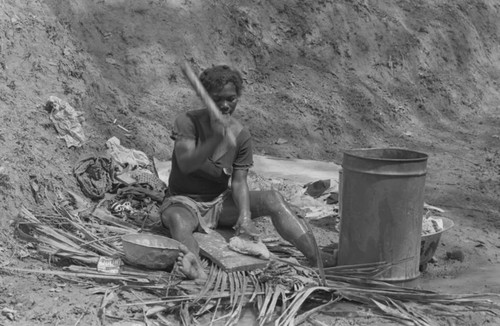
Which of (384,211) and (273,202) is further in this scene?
(273,202)

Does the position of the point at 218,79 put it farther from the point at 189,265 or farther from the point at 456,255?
the point at 456,255

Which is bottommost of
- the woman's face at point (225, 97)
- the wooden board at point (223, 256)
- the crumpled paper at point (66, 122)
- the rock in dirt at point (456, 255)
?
the rock in dirt at point (456, 255)

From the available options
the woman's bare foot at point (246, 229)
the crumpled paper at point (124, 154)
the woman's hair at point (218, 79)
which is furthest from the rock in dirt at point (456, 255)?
the crumpled paper at point (124, 154)

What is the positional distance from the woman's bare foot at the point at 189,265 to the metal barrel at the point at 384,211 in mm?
970

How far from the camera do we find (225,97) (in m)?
4.48

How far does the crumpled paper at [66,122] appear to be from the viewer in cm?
611

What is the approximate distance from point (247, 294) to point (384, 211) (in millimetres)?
997

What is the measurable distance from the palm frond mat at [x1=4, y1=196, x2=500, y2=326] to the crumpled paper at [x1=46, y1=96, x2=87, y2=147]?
172cm

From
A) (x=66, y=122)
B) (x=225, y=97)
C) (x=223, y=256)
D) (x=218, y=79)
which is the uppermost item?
(x=218, y=79)

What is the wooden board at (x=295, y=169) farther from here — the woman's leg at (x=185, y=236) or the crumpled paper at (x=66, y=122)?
the woman's leg at (x=185, y=236)

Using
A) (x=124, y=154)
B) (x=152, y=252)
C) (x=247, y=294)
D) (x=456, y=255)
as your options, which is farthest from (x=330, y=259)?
(x=124, y=154)

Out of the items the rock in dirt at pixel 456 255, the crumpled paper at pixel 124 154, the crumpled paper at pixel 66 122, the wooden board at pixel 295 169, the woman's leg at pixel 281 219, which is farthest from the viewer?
the wooden board at pixel 295 169

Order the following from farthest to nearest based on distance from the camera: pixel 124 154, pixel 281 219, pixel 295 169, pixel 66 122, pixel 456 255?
pixel 295 169 < pixel 124 154 < pixel 66 122 < pixel 456 255 < pixel 281 219

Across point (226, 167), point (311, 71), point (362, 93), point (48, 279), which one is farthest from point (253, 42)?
point (48, 279)
